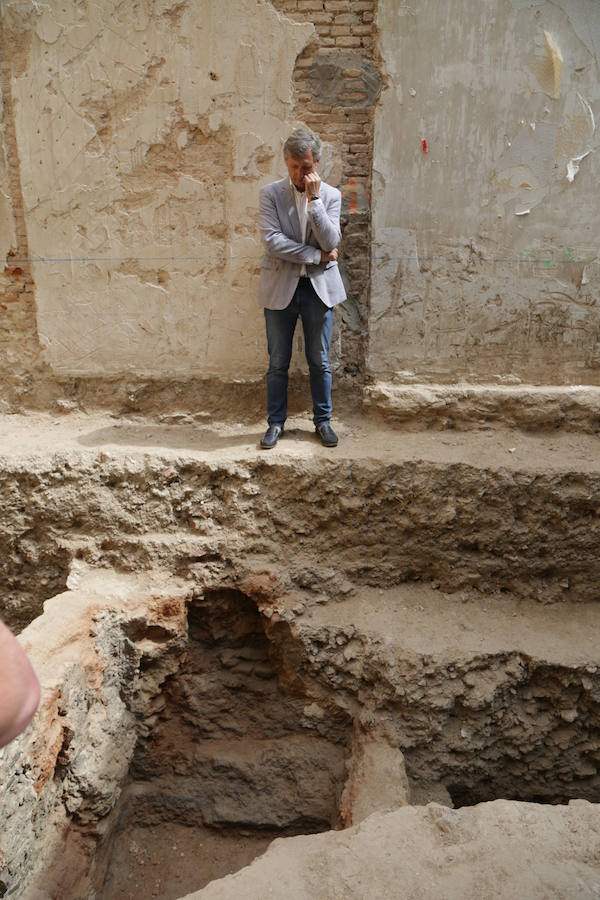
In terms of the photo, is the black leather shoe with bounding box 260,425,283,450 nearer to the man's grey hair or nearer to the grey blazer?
the grey blazer

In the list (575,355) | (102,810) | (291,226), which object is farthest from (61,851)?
(575,355)

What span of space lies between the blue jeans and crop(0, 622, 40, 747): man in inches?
130

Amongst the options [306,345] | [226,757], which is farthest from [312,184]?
[226,757]

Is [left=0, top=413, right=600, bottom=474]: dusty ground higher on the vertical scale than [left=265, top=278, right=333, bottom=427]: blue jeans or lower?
lower

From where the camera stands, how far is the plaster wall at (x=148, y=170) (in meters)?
4.38

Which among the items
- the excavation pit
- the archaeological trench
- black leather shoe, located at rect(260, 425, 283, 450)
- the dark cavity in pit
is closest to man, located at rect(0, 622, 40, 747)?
the archaeological trench

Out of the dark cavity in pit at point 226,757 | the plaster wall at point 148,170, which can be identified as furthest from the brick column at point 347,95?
the dark cavity in pit at point 226,757

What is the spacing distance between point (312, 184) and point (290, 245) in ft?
1.28

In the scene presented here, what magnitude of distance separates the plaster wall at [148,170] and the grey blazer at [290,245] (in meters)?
0.61

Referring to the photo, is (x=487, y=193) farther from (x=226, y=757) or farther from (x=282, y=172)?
(x=226, y=757)

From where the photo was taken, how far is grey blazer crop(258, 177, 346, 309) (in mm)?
3961

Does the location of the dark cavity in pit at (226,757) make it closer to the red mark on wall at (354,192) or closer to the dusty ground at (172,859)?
the dusty ground at (172,859)

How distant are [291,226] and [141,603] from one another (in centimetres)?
264

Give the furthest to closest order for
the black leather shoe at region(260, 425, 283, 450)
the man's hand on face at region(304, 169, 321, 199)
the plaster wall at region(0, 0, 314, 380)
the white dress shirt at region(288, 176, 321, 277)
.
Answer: the plaster wall at region(0, 0, 314, 380)
the black leather shoe at region(260, 425, 283, 450)
the white dress shirt at region(288, 176, 321, 277)
the man's hand on face at region(304, 169, 321, 199)
